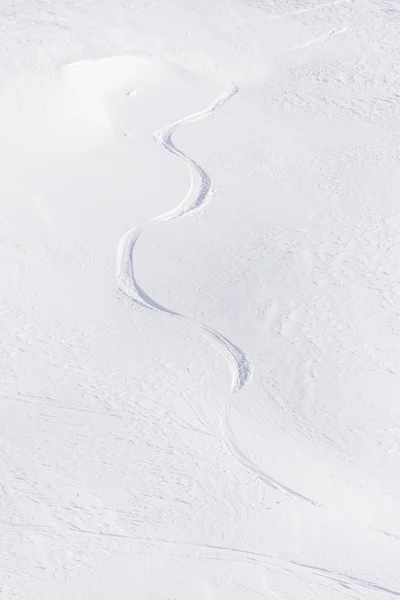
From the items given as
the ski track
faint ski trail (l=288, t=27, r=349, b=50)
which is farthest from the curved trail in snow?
faint ski trail (l=288, t=27, r=349, b=50)

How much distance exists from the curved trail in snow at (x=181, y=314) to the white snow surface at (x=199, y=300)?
0.05 ft

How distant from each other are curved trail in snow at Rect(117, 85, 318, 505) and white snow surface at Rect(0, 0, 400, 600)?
17mm

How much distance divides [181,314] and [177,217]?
1.01m

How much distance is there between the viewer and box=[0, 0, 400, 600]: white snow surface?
4125 millimetres

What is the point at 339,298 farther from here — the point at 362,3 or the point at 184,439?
the point at 362,3

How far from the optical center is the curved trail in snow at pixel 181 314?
4.54 m

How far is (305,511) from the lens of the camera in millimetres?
4270

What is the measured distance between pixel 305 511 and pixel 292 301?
5.04 feet

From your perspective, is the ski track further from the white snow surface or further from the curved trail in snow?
the curved trail in snow

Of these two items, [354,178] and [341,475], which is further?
[354,178]

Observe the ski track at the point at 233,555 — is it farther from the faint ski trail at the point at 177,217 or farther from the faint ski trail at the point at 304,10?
the faint ski trail at the point at 304,10

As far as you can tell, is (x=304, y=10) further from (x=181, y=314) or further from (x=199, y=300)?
(x=181, y=314)

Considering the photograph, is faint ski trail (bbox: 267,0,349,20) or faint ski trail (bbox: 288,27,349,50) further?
faint ski trail (bbox: 267,0,349,20)

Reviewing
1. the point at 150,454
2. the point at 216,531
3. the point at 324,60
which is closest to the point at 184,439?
the point at 150,454
